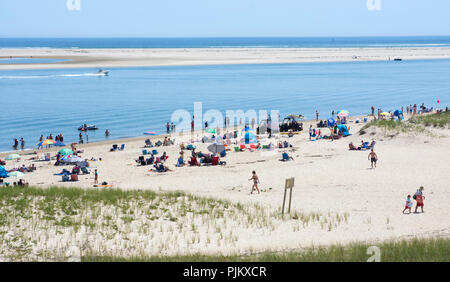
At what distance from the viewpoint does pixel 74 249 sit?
50.4 ft

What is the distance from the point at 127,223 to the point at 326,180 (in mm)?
12212

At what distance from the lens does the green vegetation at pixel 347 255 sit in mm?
13484

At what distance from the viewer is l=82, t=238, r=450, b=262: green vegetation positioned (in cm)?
1348

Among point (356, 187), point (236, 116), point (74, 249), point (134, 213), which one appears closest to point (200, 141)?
point (236, 116)

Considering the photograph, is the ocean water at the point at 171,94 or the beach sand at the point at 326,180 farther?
the ocean water at the point at 171,94

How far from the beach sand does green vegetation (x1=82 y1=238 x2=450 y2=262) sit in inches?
63.3

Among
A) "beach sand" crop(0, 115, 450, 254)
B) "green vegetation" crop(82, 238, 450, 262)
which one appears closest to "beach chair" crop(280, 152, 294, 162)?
"beach sand" crop(0, 115, 450, 254)

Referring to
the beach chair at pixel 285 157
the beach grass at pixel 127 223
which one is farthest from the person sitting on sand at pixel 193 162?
the beach grass at pixel 127 223

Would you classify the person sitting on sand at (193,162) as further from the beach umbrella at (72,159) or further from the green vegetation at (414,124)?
the green vegetation at (414,124)

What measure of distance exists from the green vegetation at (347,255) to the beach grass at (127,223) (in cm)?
118

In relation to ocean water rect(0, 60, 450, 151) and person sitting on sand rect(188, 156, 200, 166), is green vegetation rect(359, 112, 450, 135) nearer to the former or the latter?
person sitting on sand rect(188, 156, 200, 166)

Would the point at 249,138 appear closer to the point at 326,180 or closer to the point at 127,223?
the point at 326,180

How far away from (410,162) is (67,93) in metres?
52.0
